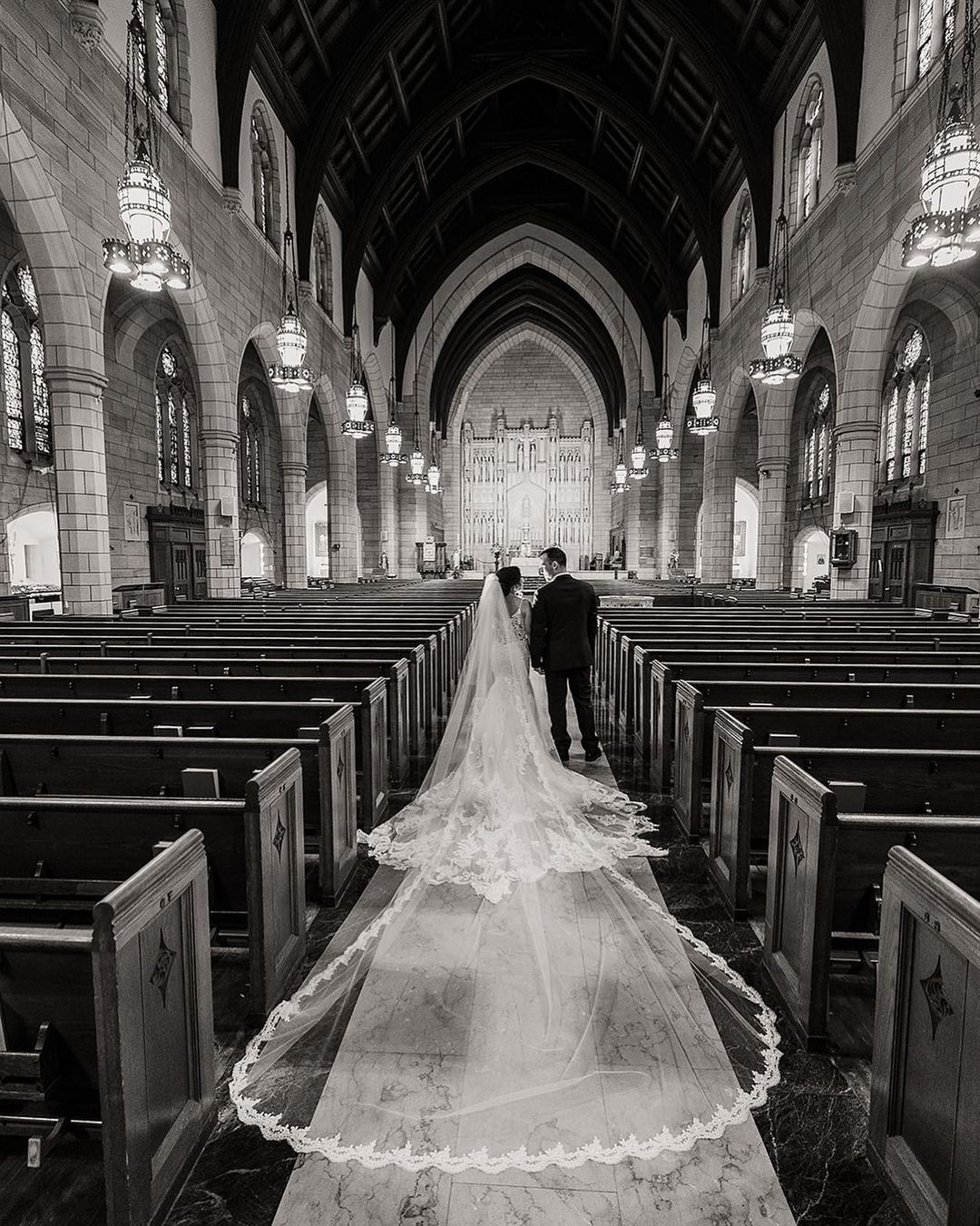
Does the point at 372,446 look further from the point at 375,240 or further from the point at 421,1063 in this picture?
the point at 421,1063

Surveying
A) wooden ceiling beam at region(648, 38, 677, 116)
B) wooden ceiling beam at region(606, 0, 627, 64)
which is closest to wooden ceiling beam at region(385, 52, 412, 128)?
wooden ceiling beam at region(606, 0, 627, 64)

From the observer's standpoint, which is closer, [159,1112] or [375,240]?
[159,1112]

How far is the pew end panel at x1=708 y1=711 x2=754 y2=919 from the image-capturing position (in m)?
3.19

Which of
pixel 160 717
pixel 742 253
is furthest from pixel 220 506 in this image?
pixel 742 253

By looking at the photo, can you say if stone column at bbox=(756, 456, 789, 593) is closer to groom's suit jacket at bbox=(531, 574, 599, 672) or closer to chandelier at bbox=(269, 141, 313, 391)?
chandelier at bbox=(269, 141, 313, 391)

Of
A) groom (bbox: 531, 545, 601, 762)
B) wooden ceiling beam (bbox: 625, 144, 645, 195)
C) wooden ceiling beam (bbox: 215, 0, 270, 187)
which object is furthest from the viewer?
wooden ceiling beam (bbox: 625, 144, 645, 195)

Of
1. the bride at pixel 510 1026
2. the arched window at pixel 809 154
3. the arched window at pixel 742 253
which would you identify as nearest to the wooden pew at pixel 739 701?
the bride at pixel 510 1026

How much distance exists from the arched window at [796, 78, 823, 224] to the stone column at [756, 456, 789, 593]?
459cm

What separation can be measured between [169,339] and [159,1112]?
16.9 meters

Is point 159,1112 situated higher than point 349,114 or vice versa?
point 349,114

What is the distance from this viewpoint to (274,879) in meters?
2.58

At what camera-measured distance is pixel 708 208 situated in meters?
16.2

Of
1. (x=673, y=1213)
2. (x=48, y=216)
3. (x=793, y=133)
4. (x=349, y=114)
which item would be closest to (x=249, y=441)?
(x=349, y=114)

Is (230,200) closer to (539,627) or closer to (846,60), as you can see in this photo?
(846,60)
